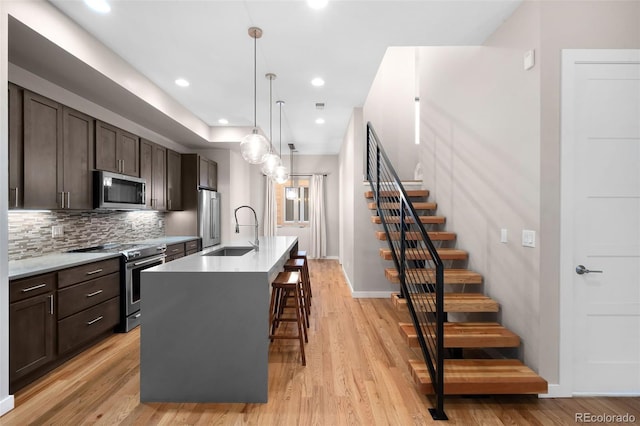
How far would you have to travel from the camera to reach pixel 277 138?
680 centimetres

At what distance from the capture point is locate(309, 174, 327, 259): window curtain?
8.49 metres

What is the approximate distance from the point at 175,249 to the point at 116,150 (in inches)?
61.5

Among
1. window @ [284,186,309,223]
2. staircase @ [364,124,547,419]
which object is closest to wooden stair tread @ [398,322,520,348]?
staircase @ [364,124,547,419]

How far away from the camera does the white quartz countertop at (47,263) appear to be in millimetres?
2277

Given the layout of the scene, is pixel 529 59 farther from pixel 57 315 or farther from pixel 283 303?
pixel 57 315

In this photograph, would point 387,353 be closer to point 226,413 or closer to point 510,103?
point 226,413

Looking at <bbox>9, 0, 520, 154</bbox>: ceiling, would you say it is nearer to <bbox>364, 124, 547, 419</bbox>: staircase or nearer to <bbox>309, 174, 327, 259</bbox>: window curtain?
<bbox>364, 124, 547, 419</bbox>: staircase

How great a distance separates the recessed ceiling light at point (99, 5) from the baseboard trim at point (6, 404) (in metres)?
2.88

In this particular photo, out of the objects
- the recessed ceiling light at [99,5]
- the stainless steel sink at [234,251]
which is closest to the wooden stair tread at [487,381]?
the stainless steel sink at [234,251]

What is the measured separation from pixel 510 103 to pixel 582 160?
2.13 ft

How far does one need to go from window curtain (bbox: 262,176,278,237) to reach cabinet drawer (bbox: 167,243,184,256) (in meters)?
3.60

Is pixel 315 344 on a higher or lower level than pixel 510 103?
lower

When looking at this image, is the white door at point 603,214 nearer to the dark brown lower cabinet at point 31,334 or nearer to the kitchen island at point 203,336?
the kitchen island at point 203,336

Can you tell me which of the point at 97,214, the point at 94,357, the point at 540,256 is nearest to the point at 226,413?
the point at 94,357
